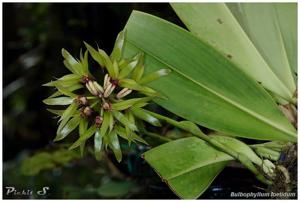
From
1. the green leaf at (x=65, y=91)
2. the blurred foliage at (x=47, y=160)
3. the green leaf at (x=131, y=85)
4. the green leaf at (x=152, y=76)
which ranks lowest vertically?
the blurred foliage at (x=47, y=160)

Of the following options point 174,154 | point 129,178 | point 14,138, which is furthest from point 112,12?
point 14,138

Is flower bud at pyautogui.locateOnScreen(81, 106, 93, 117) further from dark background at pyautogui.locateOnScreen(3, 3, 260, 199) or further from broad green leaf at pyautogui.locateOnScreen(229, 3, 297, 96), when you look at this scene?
broad green leaf at pyautogui.locateOnScreen(229, 3, 297, 96)

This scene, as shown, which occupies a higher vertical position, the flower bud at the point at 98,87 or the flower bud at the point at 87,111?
the flower bud at the point at 98,87

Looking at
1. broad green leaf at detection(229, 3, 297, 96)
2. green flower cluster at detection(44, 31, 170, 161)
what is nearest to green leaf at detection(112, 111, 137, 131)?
green flower cluster at detection(44, 31, 170, 161)

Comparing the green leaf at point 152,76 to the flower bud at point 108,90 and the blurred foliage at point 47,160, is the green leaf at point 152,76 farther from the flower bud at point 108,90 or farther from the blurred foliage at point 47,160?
the blurred foliage at point 47,160

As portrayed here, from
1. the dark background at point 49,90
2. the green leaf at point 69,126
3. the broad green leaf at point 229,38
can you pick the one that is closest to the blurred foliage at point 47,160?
the dark background at point 49,90

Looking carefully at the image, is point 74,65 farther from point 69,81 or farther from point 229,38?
point 229,38
